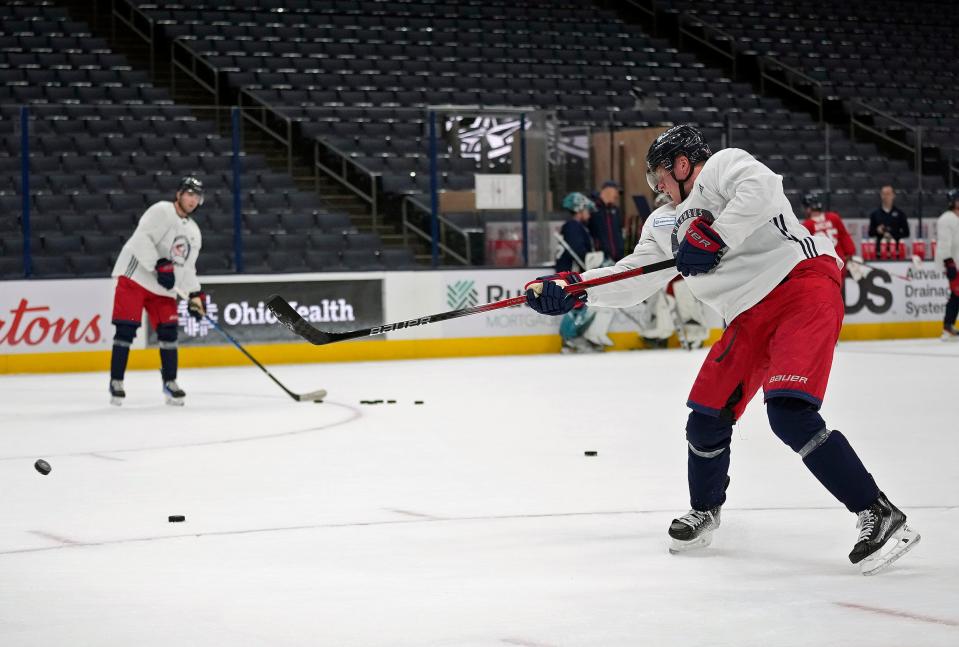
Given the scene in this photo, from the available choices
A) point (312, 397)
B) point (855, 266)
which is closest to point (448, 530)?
point (312, 397)

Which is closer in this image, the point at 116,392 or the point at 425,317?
the point at 425,317

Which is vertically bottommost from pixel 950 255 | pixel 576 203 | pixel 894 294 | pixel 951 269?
pixel 894 294

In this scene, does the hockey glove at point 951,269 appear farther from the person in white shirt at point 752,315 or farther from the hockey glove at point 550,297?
the hockey glove at point 550,297

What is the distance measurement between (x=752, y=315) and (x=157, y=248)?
596cm

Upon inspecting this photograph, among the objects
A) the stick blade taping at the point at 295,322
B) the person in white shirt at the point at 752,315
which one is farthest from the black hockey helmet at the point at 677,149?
the stick blade taping at the point at 295,322

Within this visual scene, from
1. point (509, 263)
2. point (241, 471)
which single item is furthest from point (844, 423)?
point (509, 263)

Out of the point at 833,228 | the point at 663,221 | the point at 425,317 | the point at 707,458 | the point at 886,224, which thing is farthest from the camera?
the point at 886,224

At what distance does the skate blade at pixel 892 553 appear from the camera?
3859 millimetres

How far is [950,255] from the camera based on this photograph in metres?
14.8

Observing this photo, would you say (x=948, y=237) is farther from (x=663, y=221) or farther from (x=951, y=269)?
(x=663, y=221)

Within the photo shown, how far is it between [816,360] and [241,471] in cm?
298

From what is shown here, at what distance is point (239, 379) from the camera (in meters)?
11.6

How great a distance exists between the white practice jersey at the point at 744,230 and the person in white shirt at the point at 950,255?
10936 mm

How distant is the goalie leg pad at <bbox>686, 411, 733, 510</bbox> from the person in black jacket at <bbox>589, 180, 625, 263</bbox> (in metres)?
9.79
